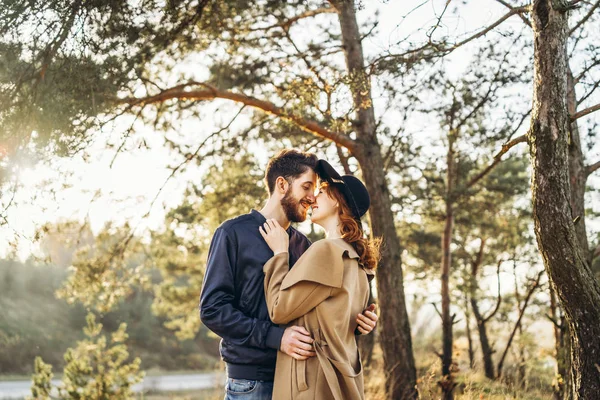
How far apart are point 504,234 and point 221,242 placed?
1383 cm

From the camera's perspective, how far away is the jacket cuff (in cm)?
288

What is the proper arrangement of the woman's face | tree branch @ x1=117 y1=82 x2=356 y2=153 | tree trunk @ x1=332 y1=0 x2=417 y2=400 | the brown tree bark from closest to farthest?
the woman's face
tree branch @ x1=117 y1=82 x2=356 y2=153
tree trunk @ x1=332 y1=0 x2=417 y2=400
the brown tree bark

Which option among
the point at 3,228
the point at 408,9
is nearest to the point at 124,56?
the point at 3,228

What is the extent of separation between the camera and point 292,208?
11.1 ft

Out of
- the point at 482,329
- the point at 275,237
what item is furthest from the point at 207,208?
the point at 275,237

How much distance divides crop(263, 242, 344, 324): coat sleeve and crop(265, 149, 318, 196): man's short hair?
602 millimetres

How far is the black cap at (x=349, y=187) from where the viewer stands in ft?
10.7

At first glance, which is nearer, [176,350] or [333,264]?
[333,264]

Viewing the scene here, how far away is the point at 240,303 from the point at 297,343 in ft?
1.48

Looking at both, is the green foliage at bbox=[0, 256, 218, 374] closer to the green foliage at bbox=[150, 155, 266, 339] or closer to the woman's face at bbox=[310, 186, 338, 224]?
the green foliage at bbox=[150, 155, 266, 339]

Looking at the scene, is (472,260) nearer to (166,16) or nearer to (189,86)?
(189,86)

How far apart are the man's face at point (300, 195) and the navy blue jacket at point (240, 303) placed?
0.84 feet

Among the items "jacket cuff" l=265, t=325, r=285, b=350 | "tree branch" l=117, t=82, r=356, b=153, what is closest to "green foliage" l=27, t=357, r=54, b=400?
"tree branch" l=117, t=82, r=356, b=153

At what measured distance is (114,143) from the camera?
6.67 m
